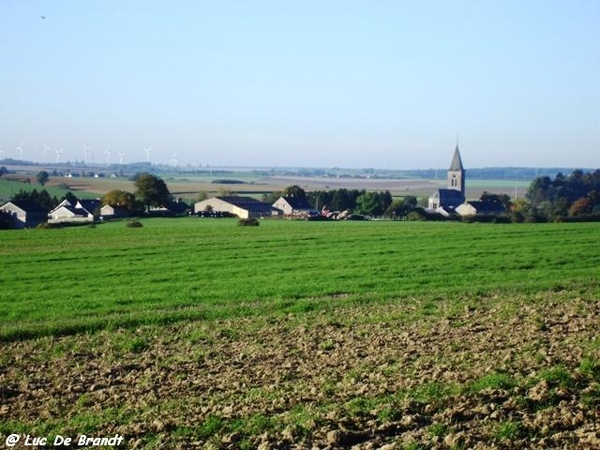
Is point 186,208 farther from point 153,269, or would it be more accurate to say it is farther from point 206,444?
point 206,444

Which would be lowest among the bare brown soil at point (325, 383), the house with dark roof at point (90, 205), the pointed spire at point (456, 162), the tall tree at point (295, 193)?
the house with dark roof at point (90, 205)

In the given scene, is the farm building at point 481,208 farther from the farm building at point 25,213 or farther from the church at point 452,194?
the farm building at point 25,213

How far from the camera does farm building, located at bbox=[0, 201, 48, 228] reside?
240 ft

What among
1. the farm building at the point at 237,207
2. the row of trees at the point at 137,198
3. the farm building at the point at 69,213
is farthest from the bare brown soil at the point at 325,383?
the farm building at the point at 237,207

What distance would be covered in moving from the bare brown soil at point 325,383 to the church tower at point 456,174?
138 metres

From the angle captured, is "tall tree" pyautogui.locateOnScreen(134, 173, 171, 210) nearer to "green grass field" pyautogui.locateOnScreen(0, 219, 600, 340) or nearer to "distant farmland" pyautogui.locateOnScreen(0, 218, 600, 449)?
"green grass field" pyautogui.locateOnScreen(0, 219, 600, 340)

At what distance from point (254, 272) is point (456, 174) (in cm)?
13012

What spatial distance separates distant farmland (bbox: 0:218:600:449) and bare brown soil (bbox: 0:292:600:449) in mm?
35

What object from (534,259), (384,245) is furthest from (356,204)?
(534,259)

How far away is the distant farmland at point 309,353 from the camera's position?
31.3 ft

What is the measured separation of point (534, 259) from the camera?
30.4 metres

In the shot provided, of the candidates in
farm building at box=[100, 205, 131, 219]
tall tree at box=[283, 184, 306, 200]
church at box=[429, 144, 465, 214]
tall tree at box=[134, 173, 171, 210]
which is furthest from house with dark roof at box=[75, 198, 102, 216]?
church at box=[429, 144, 465, 214]

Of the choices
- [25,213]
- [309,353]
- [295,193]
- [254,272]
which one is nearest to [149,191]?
[25,213]

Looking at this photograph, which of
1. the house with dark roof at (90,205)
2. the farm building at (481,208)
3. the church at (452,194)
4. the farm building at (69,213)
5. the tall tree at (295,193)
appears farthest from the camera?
the church at (452,194)
